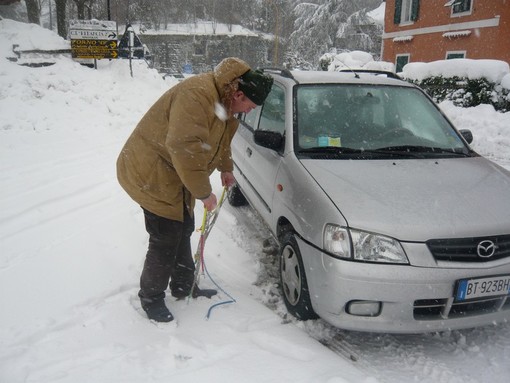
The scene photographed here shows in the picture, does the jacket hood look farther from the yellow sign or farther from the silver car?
the yellow sign

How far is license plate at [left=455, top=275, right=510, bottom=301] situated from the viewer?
2373 millimetres

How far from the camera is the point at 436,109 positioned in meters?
3.91

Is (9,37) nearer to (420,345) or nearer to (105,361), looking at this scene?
(105,361)

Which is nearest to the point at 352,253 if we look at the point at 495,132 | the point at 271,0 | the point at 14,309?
the point at 14,309

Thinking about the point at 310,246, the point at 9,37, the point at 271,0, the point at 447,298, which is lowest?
the point at 447,298

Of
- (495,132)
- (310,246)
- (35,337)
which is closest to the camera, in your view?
(35,337)

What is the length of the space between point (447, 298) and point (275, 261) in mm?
1765

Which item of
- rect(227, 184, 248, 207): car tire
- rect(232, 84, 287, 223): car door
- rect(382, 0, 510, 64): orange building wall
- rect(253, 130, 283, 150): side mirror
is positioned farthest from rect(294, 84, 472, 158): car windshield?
rect(382, 0, 510, 64): orange building wall

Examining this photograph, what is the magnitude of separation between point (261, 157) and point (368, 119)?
3.42 ft

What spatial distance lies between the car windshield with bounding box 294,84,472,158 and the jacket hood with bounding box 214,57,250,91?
1.04m

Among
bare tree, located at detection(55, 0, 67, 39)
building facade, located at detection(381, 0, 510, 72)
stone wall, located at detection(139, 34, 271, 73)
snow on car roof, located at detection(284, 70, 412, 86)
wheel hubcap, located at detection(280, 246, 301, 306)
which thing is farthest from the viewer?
stone wall, located at detection(139, 34, 271, 73)

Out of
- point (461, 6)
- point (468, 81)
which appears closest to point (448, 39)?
point (461, 6)

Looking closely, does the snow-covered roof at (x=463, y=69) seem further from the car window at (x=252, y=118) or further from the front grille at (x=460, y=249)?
the front grille at (x=460, y=249)

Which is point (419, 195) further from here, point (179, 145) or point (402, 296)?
point (179, 145)
